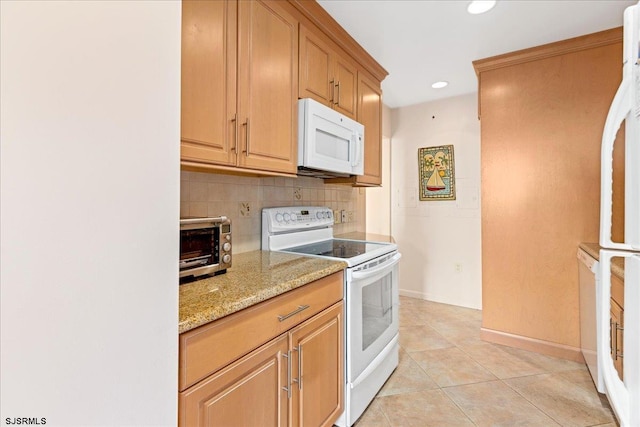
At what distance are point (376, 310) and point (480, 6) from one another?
1.98 metres

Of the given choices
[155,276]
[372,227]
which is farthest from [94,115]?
[372,227]

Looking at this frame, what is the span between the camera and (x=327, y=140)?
1.86 metres

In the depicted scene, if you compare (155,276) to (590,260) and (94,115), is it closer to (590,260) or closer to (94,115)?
(94,115)

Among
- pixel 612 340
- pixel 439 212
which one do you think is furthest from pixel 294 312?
pixel 439 212

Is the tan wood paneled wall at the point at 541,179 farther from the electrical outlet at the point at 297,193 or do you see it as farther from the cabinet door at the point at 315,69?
the electrical outlet at the point at 297,193

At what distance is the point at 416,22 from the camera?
1998 millimetres

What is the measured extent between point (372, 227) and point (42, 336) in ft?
12.3

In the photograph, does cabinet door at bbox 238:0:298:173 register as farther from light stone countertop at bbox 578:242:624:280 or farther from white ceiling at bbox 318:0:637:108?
light stone countertop at bbox 578:242:624:280

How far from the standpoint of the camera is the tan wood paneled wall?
88.0 inches

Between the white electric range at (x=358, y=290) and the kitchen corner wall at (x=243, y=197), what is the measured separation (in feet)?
0.28

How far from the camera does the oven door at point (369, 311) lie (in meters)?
1.55

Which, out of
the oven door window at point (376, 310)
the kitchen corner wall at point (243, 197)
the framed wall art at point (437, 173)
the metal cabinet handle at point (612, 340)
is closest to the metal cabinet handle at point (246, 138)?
the kitchen corner wall at point (243, 197)

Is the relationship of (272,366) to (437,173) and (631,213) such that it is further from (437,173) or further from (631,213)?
(437,173)

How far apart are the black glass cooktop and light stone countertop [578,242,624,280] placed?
1194 mm
